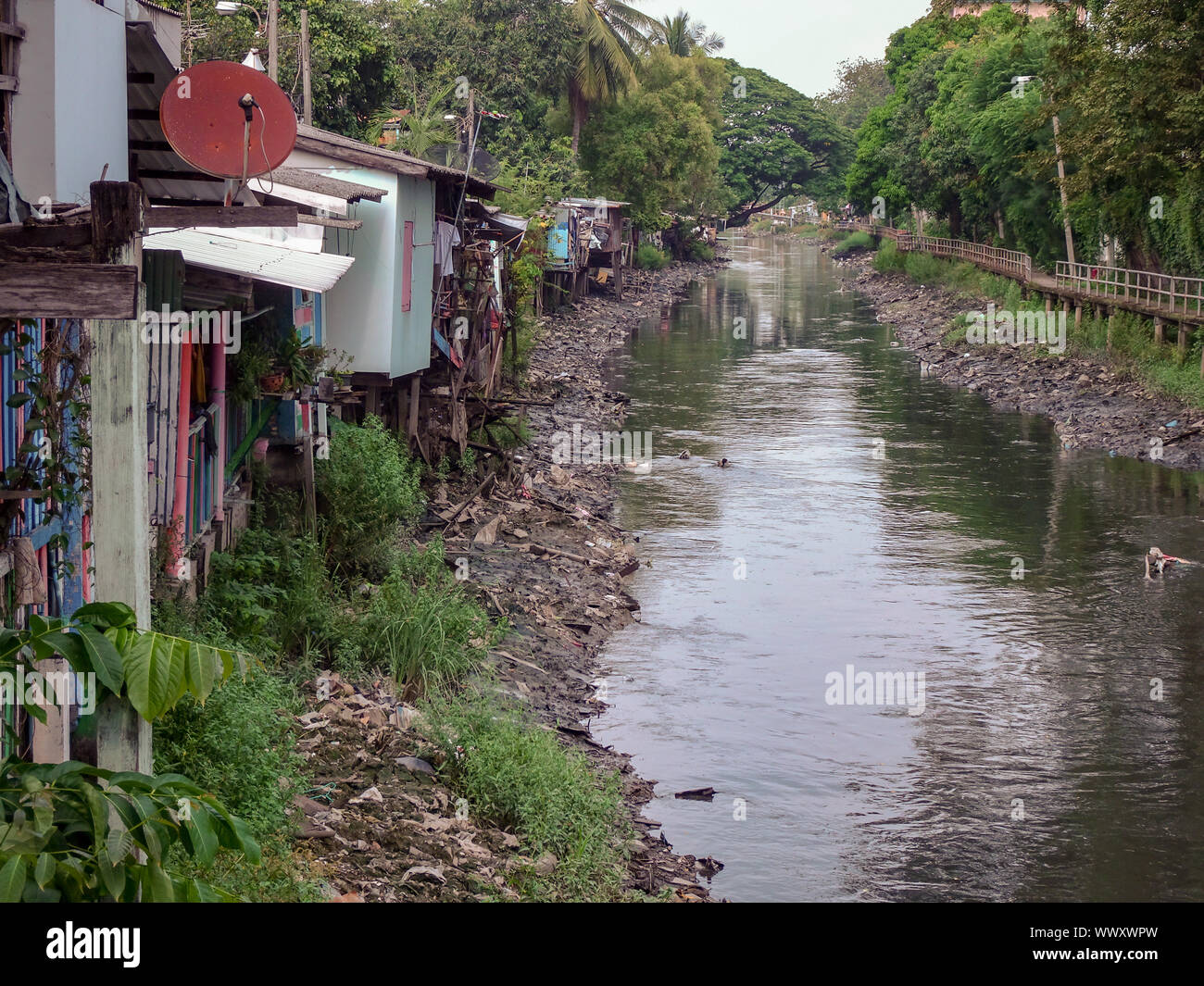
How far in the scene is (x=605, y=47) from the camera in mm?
46375

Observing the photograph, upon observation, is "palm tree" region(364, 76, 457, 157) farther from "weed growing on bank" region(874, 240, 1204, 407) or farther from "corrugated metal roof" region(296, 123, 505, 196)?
"weed growing on bank" region(874, 240, 1204, 407)

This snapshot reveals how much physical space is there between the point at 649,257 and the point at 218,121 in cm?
5551

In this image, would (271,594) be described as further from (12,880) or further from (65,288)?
(12,880)

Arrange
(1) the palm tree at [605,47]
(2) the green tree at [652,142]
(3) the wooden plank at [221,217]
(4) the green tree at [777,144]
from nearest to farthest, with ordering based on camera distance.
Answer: (3) the wooden plank at [221,217], (1) the palm tree at [605,47], (2) the green tree at [652,142], (4) the green tree at [777,144]

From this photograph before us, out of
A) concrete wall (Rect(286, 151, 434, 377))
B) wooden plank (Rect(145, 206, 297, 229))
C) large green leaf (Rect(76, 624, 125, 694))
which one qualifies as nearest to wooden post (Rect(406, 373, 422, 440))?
concrete wall (Rect(286, 151, 434, 377))

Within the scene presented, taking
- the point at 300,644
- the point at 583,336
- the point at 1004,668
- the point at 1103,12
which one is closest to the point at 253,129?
the point at 300,644

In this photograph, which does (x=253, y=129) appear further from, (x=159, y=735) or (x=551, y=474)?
(x=551, y=474)

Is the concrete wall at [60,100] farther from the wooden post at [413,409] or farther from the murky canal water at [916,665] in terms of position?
the wooden post at [413,409]

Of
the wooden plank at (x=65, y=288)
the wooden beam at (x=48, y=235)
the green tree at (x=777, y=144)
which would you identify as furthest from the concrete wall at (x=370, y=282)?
the green tree at (x=777, y=144)

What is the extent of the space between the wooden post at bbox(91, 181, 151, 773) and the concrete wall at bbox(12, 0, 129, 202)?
2.03 m

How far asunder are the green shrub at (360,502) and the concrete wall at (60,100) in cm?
499

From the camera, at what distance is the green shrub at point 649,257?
2416 inches

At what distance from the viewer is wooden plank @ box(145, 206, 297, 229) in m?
5.86

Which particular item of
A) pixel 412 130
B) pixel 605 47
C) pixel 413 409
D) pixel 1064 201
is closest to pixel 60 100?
pixel 413 409
